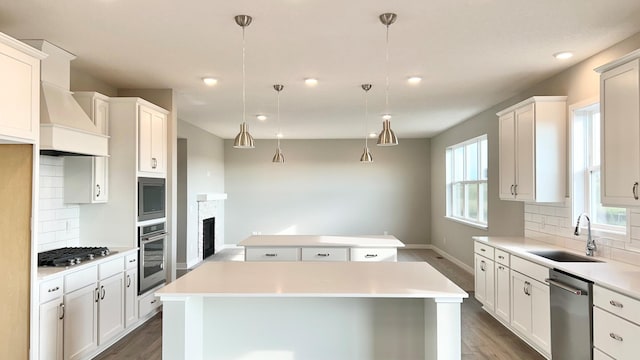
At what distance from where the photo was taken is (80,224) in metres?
4.04

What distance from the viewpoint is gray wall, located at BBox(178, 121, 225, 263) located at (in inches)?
284

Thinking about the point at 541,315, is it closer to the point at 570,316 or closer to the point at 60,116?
the point at 570,316

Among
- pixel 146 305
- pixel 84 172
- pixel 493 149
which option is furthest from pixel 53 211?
pixel 493 149

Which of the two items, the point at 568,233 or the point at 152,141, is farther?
the point at 152,141

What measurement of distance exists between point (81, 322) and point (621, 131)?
4200 mm

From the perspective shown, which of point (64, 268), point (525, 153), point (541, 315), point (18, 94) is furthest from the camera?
point (525, 153)

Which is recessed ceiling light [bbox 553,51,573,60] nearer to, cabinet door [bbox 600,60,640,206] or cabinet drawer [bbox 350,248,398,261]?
cabinet door [bbox 600,60,640,206]

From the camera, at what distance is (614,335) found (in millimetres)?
2453

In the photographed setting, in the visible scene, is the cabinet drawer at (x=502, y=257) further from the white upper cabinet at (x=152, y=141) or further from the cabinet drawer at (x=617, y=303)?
the white upper cabinet at (x=152, y=141)

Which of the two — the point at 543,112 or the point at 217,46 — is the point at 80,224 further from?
the point at 543,112

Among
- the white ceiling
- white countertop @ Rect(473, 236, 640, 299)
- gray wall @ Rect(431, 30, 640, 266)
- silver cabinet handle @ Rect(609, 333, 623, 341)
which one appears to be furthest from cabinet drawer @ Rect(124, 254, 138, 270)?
gray wall @ Rect(431, 30, 640, 266)

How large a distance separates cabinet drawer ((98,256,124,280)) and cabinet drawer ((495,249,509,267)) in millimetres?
3637

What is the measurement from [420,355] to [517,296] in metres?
1.64

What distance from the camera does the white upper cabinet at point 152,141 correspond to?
4148mm
